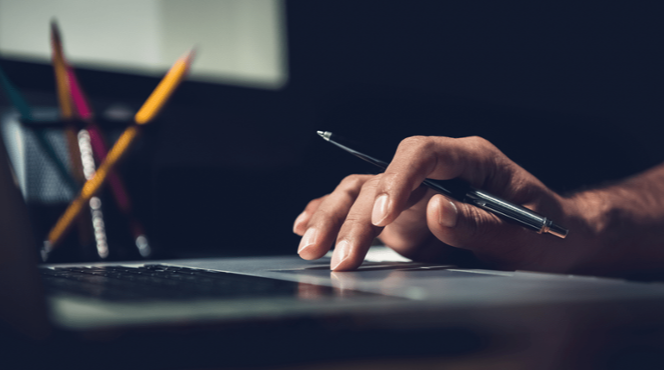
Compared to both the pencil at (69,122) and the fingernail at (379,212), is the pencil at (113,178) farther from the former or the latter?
the fingernail at (379,212)

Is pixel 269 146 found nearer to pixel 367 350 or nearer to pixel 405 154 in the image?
pixel 405 154

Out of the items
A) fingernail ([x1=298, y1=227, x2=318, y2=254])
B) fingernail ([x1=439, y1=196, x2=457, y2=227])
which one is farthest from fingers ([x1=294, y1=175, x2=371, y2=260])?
fingernail ([x1=439, y1=196, x2=457, y2=227])

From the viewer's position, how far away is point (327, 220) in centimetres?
44

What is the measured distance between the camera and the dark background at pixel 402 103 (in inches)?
30.9

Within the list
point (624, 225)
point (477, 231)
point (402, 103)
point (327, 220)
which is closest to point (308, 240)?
point (327, 220)

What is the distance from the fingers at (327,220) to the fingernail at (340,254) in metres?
0.05

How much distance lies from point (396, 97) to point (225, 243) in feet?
1.22

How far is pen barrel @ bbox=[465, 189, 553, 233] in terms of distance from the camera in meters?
0.36

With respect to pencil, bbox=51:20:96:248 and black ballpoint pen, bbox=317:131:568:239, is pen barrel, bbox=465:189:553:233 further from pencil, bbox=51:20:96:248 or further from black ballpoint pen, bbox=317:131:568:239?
pencil, bbox=51:20:96:248

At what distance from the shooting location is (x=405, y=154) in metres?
0.39

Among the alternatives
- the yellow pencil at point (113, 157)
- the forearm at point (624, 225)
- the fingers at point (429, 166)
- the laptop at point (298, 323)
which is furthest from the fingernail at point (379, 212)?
the yellow pencil at point (113, 157)

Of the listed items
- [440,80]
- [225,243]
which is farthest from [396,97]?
[225,243]

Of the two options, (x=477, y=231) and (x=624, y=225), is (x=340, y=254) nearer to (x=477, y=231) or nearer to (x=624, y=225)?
(x=477, y=231)

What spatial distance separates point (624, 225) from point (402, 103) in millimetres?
413
